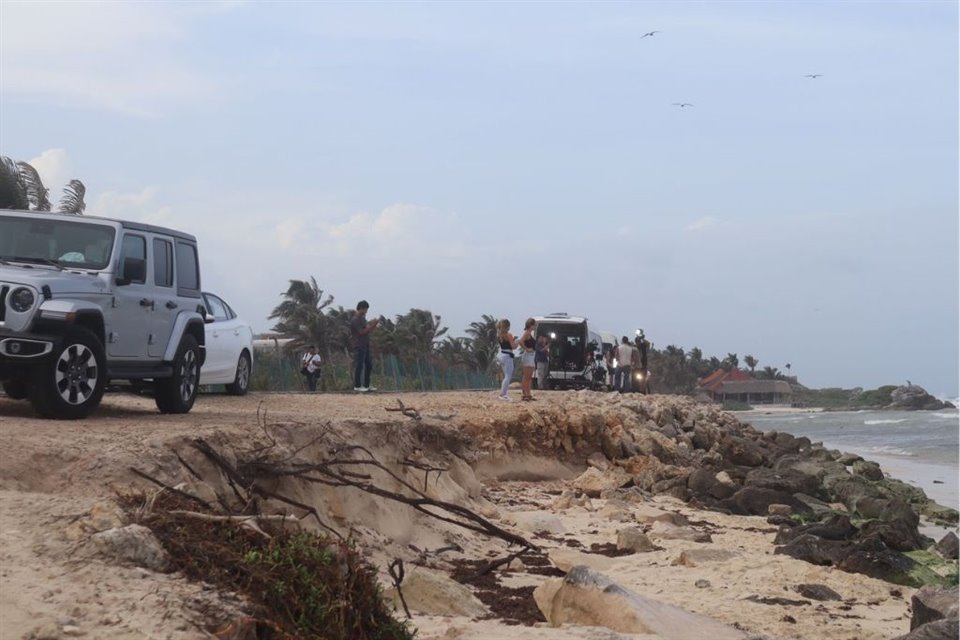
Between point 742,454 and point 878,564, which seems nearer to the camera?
point 878,564

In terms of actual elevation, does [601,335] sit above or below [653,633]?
above

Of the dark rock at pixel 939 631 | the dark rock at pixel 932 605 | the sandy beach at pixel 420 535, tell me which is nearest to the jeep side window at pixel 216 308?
the sandy beach at pixel 420 535

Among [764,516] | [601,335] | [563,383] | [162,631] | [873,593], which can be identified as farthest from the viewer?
[601,335]

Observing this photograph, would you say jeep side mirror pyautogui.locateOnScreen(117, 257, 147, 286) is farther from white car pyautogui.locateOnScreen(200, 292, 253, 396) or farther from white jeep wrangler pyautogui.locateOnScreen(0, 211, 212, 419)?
white car pyautogui.locateOnScreen(200, 292, 253, 396)

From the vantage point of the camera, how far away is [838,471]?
23547mm

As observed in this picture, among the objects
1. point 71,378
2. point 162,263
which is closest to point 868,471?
point 162,263

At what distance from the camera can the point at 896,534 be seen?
555 inches

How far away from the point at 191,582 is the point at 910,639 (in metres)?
4.78

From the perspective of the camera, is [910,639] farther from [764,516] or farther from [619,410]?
[619,410]

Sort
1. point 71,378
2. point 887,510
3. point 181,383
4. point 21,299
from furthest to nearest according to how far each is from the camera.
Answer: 1. point 887,510
2. point 181,383
3. point 71,378
4. point 21,299

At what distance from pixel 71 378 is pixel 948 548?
1030 centimetres

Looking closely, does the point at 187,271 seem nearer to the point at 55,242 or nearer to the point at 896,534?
the point at 55,242

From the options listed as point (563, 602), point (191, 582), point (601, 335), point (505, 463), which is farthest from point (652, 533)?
point (601, 335)

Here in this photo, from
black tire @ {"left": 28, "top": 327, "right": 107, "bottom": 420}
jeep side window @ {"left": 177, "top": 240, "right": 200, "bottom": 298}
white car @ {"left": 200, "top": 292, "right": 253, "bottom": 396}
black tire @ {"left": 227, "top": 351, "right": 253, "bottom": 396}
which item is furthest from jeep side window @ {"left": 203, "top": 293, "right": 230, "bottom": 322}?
black tire @ {"left": 28, "top": 327, "right": 107, "bottom": 420}
